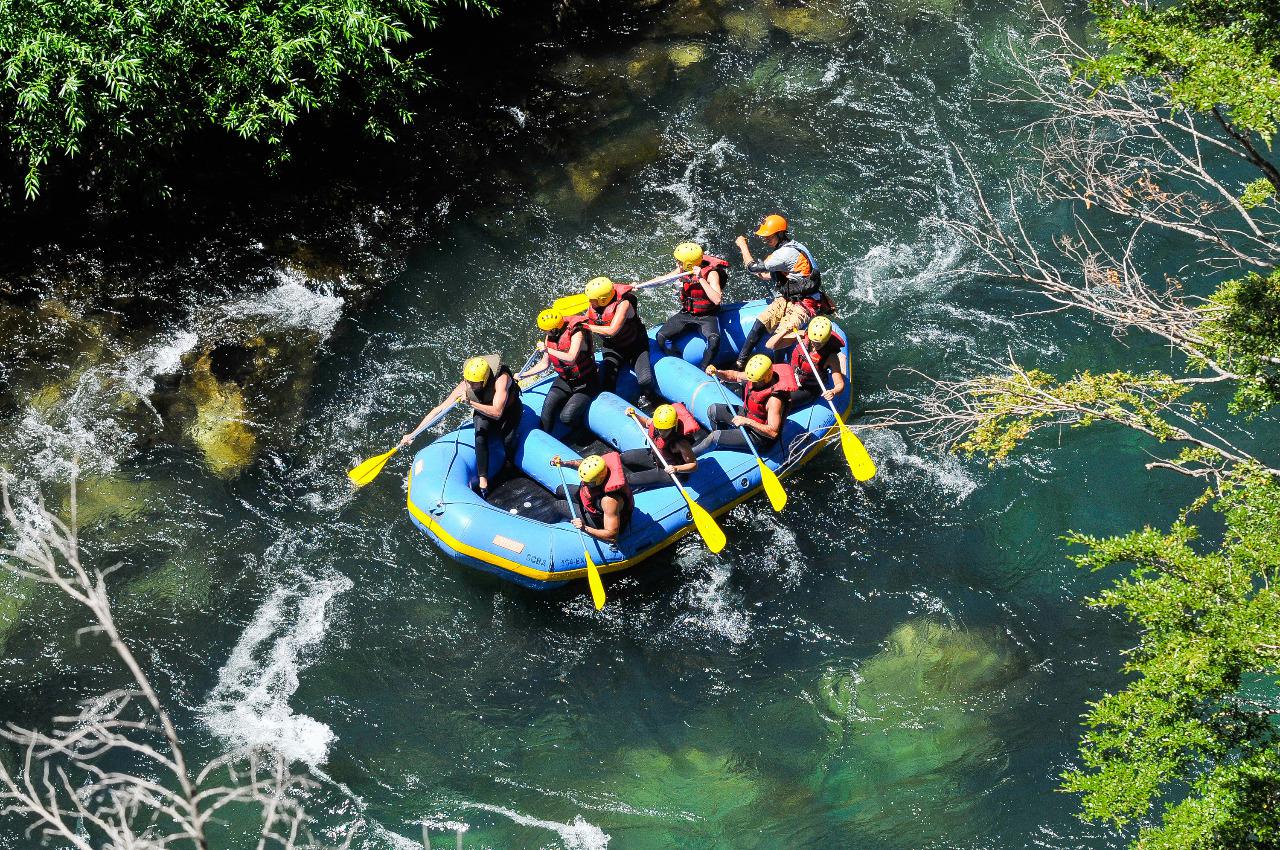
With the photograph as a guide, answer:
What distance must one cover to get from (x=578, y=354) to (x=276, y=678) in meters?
3.42

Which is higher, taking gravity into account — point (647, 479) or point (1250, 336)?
point (1250, 336)

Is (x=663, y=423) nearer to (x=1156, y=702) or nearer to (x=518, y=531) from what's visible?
(x=518, y=531)

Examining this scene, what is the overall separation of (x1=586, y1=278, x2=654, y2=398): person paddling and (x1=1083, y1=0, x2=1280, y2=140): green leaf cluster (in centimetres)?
384

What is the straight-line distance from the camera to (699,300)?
366 inches

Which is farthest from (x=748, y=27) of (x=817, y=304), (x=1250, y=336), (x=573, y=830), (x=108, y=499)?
(x=573, y=830)

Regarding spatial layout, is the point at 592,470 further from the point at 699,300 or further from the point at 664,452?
the point at 699,300

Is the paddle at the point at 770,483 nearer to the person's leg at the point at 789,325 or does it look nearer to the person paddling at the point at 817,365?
the person paddling at the point at 817,365

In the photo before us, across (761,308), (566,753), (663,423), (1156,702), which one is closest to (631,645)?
(566,753)

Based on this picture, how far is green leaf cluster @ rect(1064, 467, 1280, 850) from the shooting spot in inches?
223

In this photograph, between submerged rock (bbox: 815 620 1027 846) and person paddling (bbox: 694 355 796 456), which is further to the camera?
person paddling (bbox: 694 355 796 456)

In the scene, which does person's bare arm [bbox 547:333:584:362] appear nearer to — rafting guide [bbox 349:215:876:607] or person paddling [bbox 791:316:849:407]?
rafting guide [bbox 349:215:876:607]

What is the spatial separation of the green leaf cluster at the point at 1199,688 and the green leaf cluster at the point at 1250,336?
1.77ft

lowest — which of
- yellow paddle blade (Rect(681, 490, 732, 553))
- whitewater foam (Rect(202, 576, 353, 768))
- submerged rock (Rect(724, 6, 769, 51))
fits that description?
whitewater foam (Rect(202, 576, 353, 768))

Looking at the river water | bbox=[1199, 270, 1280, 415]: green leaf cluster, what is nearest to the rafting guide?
the river water
